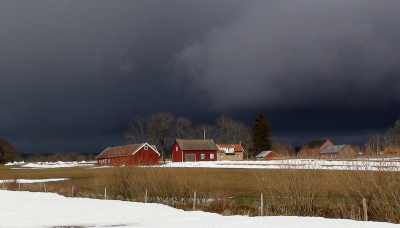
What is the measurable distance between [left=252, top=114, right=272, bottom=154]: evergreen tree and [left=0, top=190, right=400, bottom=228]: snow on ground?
303 feet

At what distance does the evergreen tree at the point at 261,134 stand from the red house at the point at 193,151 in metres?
31.2

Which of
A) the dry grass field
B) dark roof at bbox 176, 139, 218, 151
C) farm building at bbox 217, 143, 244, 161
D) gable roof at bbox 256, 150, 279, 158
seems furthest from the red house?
the dry grass field

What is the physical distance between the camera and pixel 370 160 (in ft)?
53.9

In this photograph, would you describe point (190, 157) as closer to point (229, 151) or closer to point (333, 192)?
point (229, 151)

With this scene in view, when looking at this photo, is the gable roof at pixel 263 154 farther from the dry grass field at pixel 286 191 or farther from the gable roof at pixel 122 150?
the dry grass field at pixel 286 191

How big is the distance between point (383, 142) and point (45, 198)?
25.6m

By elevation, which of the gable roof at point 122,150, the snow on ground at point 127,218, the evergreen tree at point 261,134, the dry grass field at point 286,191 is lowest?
the snow on ground at point 127,218

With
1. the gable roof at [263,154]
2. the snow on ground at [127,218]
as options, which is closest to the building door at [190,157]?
the gable roof at [263,154]

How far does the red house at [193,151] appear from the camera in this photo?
8569 cm

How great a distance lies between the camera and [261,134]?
11769 centimetres

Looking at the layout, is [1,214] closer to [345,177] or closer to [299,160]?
[299,160]

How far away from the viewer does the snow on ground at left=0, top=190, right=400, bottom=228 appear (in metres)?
17.1

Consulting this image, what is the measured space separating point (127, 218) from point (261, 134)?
99.7m

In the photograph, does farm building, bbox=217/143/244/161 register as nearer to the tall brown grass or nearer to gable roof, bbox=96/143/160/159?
gable roof, bbox=96/143/160/159
